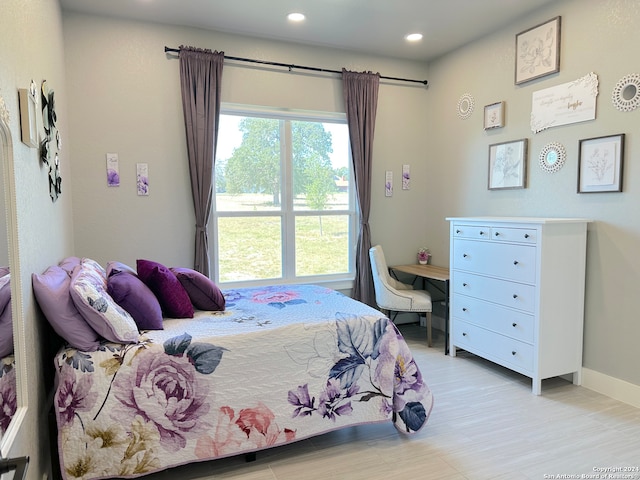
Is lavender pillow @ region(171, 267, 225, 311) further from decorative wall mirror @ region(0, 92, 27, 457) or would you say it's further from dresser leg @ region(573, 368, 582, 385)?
dresser leg @ region(573, 368, 582, 385)

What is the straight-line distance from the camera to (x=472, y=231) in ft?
11.4

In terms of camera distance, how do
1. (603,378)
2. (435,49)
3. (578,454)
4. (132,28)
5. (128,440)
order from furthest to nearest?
(435,49)
(132,28)
(603,378)
(578,454)
(128,440)

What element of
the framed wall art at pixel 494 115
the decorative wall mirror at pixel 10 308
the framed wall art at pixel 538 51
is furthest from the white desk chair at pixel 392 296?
the decorative wall mirror at pixel 10 308

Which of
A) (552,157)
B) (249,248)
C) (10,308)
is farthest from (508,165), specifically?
(10,308)

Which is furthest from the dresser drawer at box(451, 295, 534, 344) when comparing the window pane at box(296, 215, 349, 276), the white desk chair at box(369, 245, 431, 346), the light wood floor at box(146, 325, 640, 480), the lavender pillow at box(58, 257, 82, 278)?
the lavender pillow at box(58, 257, 82, 278)

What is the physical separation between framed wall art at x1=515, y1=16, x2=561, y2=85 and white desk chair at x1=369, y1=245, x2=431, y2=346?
6.41ft

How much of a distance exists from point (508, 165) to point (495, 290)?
1.15 m

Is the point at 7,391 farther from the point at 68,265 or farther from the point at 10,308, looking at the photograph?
the point at 68,265

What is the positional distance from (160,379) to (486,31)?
381 centimetres

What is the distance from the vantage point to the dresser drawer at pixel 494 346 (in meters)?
3.07

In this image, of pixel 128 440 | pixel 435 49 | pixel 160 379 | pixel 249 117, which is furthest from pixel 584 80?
pixel 128 440

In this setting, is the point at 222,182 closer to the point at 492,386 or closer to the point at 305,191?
the point at 305,191

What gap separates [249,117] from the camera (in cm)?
403

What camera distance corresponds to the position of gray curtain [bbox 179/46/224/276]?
3.64 m
